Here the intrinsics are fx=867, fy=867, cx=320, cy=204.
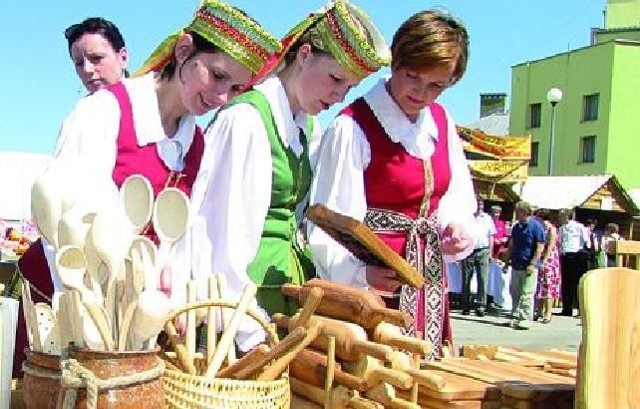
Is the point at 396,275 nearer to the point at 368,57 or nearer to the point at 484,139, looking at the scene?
the point at 368,57

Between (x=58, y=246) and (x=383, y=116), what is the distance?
4.06 ft

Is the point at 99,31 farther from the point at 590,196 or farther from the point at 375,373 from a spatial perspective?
the point at 590,196

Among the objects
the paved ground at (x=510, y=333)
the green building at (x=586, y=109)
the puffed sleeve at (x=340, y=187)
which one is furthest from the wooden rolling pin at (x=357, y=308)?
the green building at (x=586, y=109)

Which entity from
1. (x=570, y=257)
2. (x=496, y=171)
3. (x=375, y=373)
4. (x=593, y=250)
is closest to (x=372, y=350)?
(x=375, y=373)

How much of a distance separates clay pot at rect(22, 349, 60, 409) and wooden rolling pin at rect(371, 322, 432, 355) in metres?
0.53

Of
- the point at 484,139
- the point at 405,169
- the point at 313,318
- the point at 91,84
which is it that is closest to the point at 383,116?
the point at 405,169

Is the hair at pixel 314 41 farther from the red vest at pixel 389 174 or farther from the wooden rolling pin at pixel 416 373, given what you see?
the wooden rolling pin at pixel 416 373

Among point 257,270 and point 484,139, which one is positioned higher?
point 484,139

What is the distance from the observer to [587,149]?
29625 millimetres

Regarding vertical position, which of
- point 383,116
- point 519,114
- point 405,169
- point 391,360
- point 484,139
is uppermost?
point 519,114

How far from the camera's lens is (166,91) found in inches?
72.9

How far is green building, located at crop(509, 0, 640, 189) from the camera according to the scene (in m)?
28.1

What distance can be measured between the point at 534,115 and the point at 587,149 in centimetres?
277

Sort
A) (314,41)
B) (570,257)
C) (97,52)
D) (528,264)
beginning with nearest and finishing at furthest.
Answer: (314,41)
(97,52)
(528,264)
(570,257)
